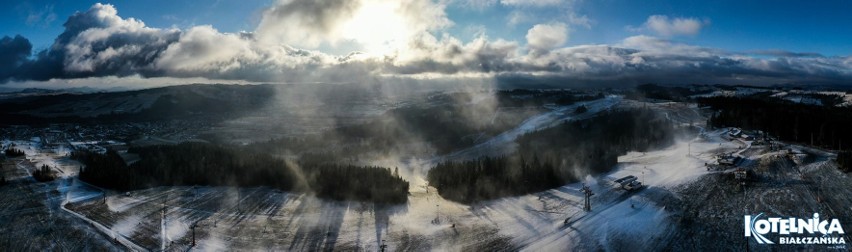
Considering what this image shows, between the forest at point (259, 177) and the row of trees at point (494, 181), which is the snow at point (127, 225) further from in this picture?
the row of trees at point (494, 181)

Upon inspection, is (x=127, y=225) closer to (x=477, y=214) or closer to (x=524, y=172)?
(x=477, y=214)

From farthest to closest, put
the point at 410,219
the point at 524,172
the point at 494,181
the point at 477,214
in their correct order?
the point at 524,172 → the point at 494,181 → the point at 477,214 → the point at 410,219

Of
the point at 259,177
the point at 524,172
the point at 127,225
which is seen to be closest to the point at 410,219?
the point at 524,172

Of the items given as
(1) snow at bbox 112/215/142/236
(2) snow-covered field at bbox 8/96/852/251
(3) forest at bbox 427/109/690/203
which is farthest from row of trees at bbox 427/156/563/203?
(1) snow at bbox 112/215/142/236

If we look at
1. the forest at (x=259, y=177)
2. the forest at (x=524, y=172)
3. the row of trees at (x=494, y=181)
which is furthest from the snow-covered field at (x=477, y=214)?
the forest at (x=259, y=177)

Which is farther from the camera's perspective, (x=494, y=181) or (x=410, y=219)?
(x=494, y=181)

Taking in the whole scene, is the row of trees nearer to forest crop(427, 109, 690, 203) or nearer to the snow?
forest crop(427, 109, 690, 203)

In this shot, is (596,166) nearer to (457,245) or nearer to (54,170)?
(457,245)

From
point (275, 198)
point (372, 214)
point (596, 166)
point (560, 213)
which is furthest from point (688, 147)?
point (275, 198)

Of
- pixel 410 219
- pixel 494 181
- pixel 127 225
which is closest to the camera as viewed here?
pixel 127 225

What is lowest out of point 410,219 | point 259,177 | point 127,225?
point 410,219
